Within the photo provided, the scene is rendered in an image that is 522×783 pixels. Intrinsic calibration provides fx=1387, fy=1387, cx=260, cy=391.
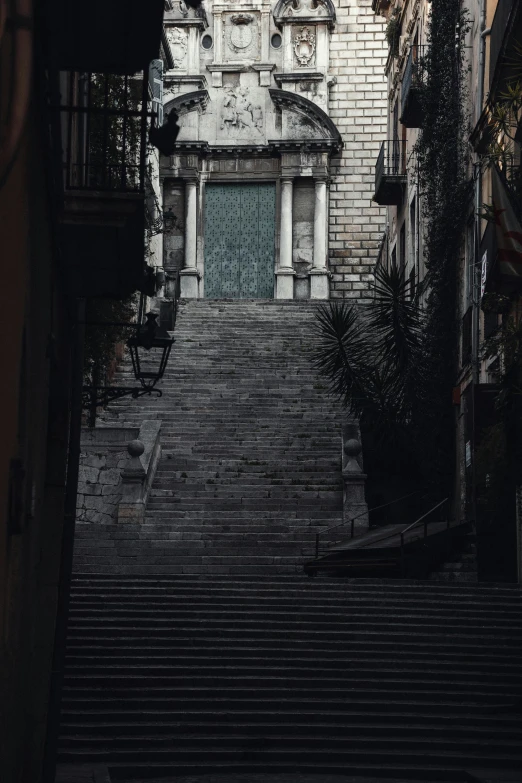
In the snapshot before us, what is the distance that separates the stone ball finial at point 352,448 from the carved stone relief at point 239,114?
17.6 metres

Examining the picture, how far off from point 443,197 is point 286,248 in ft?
41.7

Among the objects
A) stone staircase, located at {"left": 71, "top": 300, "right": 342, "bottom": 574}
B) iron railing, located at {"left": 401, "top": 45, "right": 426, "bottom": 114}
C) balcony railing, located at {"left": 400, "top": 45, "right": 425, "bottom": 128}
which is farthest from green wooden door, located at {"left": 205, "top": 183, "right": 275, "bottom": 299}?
balcony railing, located at {"left": 400, "top": 45, "right": 425, "bottom": 128}

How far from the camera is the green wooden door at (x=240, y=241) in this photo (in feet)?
120

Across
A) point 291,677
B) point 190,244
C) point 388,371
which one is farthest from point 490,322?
point 190,244

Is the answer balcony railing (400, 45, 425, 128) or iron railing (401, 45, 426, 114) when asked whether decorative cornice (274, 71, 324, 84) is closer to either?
iron railing (401, 45, 426, 114)

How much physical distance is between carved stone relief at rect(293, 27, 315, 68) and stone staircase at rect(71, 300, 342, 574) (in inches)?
435

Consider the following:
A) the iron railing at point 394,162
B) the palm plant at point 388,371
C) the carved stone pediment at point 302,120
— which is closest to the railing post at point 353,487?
the palm plant at point 388,371

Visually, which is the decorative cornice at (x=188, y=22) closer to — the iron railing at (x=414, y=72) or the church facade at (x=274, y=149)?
the church facade at (x=274, y=149)

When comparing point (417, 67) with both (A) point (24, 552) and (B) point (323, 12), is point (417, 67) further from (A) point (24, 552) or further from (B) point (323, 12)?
(A) point (24, 552)

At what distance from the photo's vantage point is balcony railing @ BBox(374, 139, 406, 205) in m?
30.9

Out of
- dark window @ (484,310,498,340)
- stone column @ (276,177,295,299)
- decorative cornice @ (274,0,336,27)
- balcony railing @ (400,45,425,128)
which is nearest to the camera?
dark window @ (484,310,498,340)

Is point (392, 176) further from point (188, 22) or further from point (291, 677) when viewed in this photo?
point (291, 677)

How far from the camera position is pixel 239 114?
37.4 metres

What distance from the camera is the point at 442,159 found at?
24.0 metres
